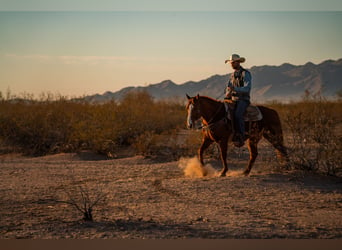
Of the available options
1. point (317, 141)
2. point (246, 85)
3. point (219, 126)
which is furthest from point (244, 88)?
point (317, 141)

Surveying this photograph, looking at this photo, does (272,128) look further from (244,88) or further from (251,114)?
(244,88)

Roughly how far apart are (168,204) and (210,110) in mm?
3497

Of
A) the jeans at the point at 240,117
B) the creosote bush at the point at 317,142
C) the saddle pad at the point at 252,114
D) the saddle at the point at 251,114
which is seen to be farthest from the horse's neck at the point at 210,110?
the creosote bush at the point at 317,142

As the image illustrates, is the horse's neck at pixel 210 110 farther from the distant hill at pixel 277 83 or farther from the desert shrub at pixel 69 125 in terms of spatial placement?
the distant hill at pixel 277 83

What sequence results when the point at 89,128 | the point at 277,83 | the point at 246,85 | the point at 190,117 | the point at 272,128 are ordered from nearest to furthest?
1. the point at 190,117
2. the point at 246,85
3. the point at 272,128
4. the point at 89,128
5. the point at 277,83

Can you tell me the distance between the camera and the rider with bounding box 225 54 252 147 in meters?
12.1

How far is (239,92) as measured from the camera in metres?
12.2

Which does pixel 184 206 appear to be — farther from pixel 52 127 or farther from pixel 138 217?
pixel 52 127

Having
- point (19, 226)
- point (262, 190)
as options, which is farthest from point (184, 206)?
point (19, 226)

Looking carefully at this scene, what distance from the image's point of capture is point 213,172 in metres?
12.8

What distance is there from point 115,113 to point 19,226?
1371 cm

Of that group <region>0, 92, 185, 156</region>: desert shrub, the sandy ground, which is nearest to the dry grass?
<region>0, 92, 185, 156</region>: desert shrub

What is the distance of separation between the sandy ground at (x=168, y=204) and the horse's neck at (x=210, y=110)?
58.1 inches

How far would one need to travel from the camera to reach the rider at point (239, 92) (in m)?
12.1
